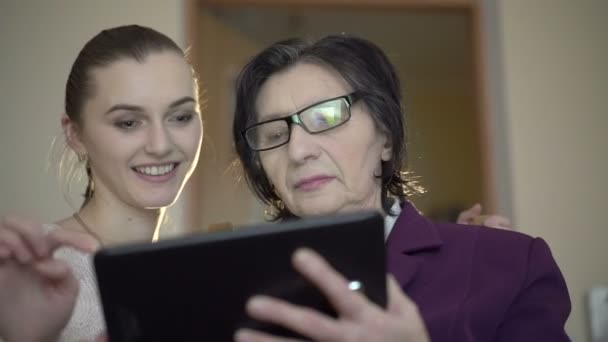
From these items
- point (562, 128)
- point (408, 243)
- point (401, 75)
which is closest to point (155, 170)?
point (408, 243)

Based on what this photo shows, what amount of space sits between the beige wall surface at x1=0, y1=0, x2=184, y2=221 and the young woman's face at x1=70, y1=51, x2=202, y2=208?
1.06 metres

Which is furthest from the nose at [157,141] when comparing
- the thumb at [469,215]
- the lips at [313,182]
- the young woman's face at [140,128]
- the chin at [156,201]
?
the thumb at [469,215]

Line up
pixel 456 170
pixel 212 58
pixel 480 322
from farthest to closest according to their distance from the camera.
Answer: pixel 456 170, pixel 212 58, pixel 480 322

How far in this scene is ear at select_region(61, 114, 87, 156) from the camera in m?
1.57

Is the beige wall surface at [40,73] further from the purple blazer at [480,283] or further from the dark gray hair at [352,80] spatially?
the purple blazer at [480,283]

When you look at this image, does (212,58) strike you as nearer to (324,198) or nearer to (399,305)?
(324,198)

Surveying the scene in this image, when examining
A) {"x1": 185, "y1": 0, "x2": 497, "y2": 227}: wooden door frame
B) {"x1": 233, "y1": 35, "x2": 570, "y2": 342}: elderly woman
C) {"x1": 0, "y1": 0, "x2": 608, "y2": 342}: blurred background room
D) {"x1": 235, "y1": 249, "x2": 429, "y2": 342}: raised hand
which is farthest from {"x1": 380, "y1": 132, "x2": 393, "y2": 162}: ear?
{"x1": 185, "y1": 0, "x2": 497, "y2": 227}: wooden door frame

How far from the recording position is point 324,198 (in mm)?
1296

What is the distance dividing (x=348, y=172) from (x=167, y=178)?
474mm

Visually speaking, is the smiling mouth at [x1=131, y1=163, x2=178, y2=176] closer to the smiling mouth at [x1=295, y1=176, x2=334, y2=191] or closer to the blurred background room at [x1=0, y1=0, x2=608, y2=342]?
the smiling mouth at [x1=295, y1=176, x2=334, y2=191]

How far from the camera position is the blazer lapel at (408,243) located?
120 cm

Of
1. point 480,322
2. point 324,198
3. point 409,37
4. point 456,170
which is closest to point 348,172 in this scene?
point 324,198

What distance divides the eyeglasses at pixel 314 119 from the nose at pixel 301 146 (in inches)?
0.4

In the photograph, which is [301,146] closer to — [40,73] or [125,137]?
[125,137]
